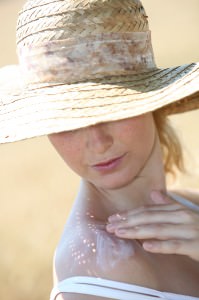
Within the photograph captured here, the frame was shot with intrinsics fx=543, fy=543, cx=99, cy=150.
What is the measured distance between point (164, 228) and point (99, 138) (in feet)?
0.87

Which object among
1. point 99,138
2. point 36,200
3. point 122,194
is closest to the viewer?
point 99,138

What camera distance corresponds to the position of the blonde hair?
181 cm

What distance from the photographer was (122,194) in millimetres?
1590

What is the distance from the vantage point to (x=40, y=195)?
4.76 m

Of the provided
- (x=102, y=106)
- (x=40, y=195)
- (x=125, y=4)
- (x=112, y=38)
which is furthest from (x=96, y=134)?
(x=40, y=195)

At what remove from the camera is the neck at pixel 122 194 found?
1.53 m

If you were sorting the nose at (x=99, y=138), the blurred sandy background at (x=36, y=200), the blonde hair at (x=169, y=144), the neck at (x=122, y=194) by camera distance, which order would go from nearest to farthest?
the nose at (x=99, y=138), the neck at (x=122, y=194), the blonde hair at (x=169, y=144), the blurred sandy background at (x=36, y=200)

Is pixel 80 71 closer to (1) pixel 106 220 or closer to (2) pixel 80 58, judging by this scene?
(2) pixel 80 58

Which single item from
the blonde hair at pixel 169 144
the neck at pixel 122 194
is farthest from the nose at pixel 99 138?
the blonde hair at pixel 169 144

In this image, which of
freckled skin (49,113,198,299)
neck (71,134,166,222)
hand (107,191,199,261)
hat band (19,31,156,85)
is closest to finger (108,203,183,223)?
hand (107,191,199,261)

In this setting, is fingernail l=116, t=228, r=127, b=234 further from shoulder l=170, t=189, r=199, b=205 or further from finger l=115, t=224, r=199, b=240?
shoulder l=170, t=189, r=199, b=205

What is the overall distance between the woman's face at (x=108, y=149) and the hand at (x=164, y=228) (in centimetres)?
13

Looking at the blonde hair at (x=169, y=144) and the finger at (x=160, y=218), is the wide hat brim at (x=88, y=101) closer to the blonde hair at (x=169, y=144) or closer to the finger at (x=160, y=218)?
the finger at (x=160, y=218)

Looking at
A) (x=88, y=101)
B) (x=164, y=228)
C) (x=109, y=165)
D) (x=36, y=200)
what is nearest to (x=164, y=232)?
(x=164, y=228)
